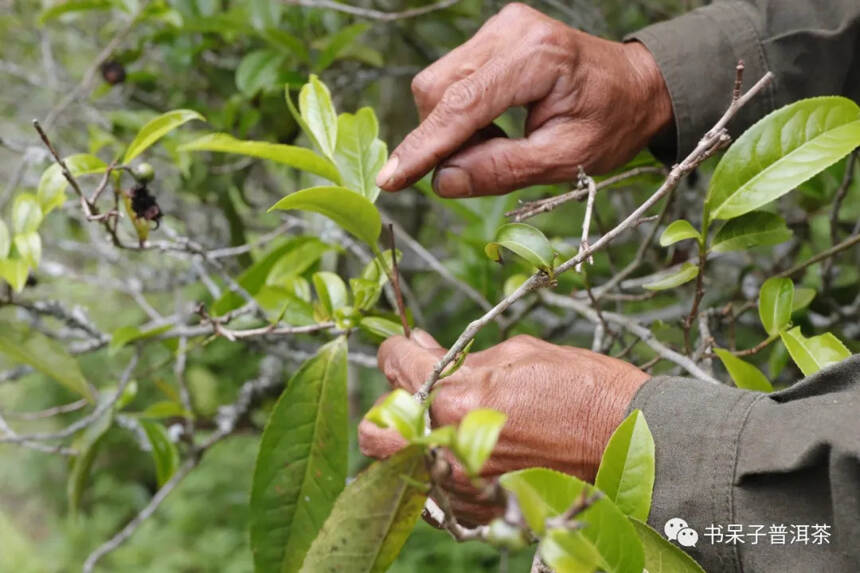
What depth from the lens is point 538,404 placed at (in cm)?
92

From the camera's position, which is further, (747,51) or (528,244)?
(747,51)

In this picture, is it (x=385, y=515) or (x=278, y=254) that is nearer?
(x=385, y=515)

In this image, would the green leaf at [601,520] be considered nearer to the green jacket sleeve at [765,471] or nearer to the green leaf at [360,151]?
the green jacket sleeve at [765,471]

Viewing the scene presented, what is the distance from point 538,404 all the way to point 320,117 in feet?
1.54

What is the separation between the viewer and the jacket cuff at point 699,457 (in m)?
0.80

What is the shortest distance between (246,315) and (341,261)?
0.85 m

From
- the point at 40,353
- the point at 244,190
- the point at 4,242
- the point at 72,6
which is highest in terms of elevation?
the point at 72,6

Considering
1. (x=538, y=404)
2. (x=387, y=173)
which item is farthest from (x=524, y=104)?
(x=538, y=404)

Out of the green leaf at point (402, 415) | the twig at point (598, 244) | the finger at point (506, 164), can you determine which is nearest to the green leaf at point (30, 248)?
the finger at point (506, 164)

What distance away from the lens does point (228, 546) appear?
3.23 meters

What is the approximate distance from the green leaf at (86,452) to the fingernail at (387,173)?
→ 734mm

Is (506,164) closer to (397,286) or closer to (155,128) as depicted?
(397,286)

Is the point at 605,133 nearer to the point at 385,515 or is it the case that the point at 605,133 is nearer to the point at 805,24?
the point at 805,24

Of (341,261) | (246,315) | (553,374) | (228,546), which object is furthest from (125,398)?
(228,546)
